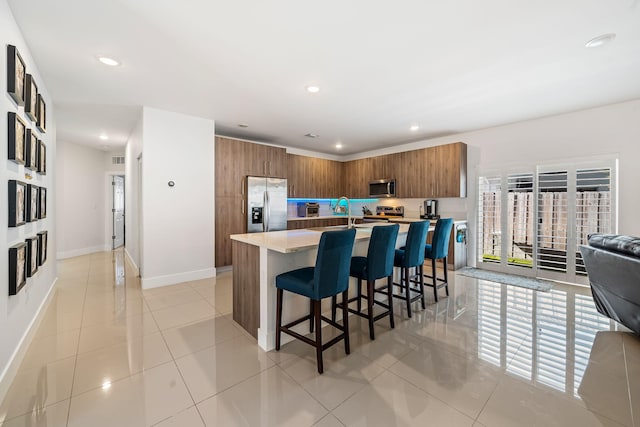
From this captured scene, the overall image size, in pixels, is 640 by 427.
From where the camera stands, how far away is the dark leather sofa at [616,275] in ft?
7.59

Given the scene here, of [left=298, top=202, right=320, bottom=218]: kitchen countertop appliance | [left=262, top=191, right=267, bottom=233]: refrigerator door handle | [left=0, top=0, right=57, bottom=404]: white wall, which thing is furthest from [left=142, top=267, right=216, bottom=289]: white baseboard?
[left=298, top=202, right=320, bottom=218]: kitchen countertop appliance

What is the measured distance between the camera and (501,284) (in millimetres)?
4230

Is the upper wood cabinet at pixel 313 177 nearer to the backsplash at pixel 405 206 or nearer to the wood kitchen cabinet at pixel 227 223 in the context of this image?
the backsplash at pixel 405 206

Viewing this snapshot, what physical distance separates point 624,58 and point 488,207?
2.84 meters

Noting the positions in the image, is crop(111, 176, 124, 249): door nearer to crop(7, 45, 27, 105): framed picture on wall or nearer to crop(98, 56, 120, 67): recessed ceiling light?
crop(98, 56, 120, 67): recessed ceiling light

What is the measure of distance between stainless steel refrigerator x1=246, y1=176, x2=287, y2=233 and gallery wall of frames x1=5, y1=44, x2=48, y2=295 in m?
2.78

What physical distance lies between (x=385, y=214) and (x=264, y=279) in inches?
189

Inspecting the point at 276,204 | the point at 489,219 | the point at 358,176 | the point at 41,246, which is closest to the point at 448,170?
the point at 489,219

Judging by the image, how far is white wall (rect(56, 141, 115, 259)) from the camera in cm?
620

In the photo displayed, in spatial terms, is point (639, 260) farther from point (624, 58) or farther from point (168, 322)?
point (168, 322)

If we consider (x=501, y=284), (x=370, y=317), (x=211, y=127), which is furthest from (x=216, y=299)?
Result: (x=501, y=284)

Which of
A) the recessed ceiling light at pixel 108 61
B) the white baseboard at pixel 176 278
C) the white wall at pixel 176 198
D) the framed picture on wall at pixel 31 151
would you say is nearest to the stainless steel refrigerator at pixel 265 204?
the white wall at pixel 176 198

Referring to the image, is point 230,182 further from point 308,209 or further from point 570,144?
point 570,144

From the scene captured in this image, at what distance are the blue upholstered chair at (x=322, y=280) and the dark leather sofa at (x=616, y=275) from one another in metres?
2.40
